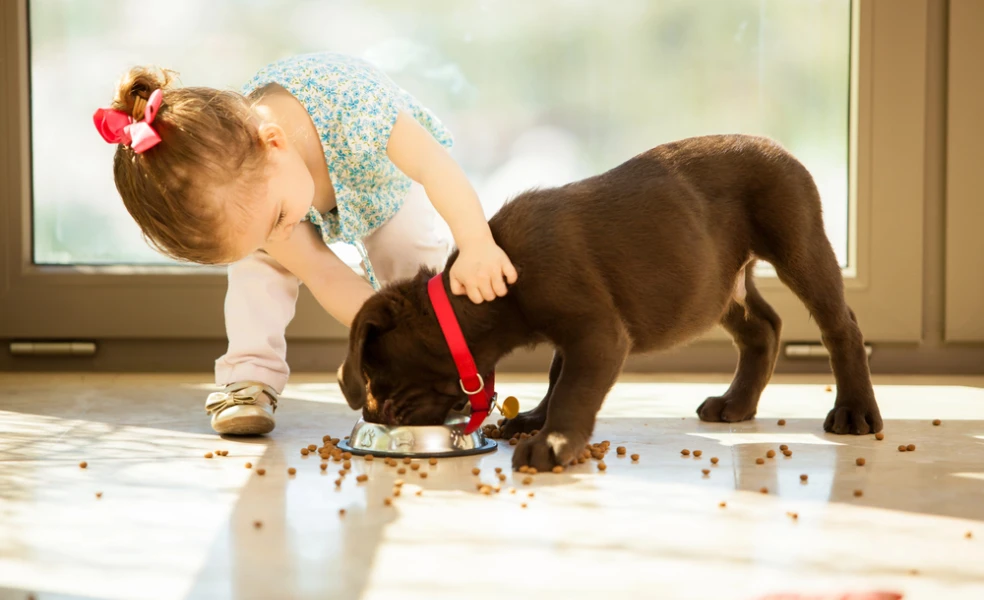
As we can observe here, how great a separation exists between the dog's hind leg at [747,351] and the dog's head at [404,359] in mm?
770

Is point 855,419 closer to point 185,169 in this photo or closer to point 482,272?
point 482,272

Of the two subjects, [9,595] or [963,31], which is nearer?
[9,595]

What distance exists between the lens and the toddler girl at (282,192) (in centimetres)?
213

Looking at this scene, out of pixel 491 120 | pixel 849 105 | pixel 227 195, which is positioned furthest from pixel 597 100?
pixel 227 195

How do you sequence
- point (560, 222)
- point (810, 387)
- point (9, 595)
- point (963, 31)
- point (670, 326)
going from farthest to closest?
1. point (963, 31)
2. point (810, 387)
3. point (670, 326)
4. point (560, 222)
5. point (9, 595)

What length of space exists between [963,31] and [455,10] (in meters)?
1.74

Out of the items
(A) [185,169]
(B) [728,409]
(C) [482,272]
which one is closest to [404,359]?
(C) [482,272]

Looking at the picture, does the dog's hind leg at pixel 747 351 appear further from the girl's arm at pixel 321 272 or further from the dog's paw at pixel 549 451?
the girl's arm at pixel 321 272

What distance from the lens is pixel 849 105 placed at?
12.2 feet

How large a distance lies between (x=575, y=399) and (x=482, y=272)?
0.32 metres

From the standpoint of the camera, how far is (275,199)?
2256 mm

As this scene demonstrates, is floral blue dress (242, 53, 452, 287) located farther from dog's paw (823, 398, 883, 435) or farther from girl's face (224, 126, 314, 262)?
dog's paw (823, 398, 883, 435)

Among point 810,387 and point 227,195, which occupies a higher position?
point 227,195

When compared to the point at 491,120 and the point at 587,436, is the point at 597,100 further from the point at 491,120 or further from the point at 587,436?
the point at 587,436
